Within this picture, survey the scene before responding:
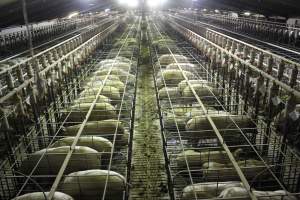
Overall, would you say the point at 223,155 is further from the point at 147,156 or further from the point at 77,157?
the point at 77,157

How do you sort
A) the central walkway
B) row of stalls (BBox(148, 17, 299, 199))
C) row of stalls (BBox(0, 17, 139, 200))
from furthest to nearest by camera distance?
1. the central walkway
2. row of stalls (BBox(0, 17, 139, 200))
3. row of stalls (BBox(148, 17, 299, 199))

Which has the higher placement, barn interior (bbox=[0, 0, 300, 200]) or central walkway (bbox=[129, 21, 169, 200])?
barn interior (bbox=[0, 0, 300, 200])

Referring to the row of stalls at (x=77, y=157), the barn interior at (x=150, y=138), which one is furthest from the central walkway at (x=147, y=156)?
the row of stalls at (x=77, y=157)

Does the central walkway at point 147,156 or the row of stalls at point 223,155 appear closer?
the row of stalls at point 223,155

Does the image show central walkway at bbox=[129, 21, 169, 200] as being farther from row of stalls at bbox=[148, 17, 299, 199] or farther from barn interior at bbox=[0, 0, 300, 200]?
row of stalls at bbox=[148, 17, 299, 199]

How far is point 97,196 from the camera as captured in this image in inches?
168

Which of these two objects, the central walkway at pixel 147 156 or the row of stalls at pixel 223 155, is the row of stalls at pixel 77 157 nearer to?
the central walkway at pixel 147 156

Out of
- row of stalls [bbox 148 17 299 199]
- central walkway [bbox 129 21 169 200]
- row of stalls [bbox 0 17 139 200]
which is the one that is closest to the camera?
row of stalls [bbox 148 17 299 199]

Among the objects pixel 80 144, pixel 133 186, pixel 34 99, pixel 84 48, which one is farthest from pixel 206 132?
pixel 84 48

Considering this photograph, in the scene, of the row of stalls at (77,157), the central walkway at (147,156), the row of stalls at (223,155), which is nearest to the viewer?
the row of stalls at (223,155)

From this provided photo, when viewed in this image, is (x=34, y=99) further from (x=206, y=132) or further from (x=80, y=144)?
(x=206, y=132)

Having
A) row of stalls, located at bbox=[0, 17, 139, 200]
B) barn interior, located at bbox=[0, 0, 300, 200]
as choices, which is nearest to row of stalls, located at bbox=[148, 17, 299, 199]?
barn interior, located at bbox=[0, 0, 300, 200]

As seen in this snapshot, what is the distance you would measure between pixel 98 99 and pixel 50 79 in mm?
1238

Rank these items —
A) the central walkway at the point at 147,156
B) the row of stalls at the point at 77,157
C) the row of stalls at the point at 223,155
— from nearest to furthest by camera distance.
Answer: the row of stalls at the point at 223,155
the row of stalls at the point at 77,157
the central walkway at the point at 147,156
